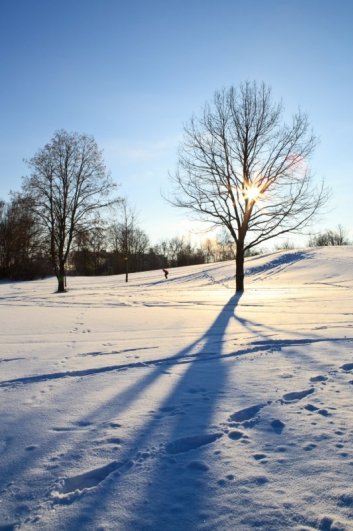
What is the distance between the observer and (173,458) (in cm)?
275

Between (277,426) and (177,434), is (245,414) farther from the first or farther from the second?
(177,434)

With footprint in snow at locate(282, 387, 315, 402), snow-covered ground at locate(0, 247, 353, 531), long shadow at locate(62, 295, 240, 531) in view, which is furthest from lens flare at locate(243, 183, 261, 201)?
footprint in snow at locate(282, 387, 315, 402)

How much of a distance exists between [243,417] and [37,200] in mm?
23953

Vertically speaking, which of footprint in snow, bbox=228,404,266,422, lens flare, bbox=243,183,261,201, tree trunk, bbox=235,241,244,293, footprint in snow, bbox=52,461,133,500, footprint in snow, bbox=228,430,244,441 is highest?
lens flare, bbox=243,183,261,201

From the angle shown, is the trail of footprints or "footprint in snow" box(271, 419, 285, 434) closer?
the trail of footprints

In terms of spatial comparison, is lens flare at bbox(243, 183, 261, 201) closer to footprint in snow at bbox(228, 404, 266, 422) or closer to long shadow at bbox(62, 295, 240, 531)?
long shadow at bbox(62, 295, 240, 531)

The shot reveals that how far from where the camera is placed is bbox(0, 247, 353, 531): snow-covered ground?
7.19ft

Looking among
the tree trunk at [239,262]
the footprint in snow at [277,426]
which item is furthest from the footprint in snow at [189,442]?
the tree trunk at [239,262]

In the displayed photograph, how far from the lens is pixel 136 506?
2230mm

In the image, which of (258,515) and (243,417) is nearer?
(258,515)

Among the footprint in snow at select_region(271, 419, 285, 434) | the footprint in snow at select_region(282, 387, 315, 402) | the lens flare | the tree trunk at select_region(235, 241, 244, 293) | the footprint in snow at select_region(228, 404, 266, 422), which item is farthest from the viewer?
the tree trunk at select_region(235, 241, 244, 293)

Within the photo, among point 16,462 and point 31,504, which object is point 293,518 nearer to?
point 31,504

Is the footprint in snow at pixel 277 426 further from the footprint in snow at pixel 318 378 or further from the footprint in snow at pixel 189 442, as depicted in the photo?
the footprint in snow at pixel 318 378

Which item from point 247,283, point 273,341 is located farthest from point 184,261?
point 273,341
